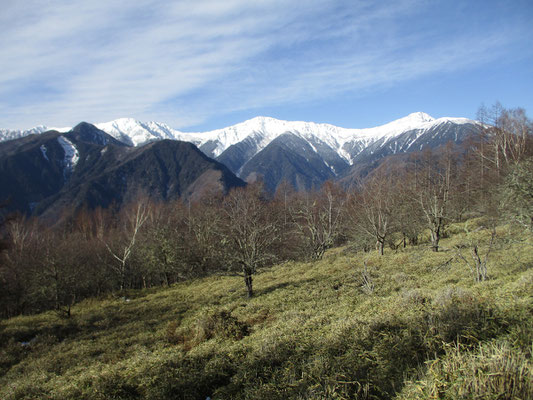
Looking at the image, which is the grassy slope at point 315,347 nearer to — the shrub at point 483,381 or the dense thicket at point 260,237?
the shrub at point 483,381

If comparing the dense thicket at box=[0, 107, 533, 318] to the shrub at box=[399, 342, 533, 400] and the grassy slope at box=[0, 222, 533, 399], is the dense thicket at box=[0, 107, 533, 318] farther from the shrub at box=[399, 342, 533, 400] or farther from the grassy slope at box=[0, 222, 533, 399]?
the shrub at box=[399, 342, 533, 400]

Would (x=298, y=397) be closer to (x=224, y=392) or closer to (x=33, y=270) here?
(x=224, y=392)

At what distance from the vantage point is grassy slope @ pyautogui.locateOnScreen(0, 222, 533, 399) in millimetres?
5242

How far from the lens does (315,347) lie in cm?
796

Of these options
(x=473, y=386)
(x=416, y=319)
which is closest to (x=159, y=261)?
(x=416, y=319)

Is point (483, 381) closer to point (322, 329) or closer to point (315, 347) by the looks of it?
point (315, 347)

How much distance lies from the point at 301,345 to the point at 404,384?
12.6 ft

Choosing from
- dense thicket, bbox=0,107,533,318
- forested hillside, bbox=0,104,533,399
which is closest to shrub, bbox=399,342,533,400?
forested hillside, bbox=0,104,533,399

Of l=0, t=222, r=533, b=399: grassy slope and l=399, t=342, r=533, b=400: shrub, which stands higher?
l=399, t=342, r=533, b=400: shrub

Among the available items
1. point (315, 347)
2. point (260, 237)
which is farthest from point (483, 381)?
point (260, 237)

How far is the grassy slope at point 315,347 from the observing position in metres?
5.24

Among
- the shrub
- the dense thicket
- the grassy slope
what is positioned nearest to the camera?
the shrub

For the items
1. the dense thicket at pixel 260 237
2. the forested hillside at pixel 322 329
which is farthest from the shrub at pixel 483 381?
the dense thicket at pixel 260 237

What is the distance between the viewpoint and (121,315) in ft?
81.9
